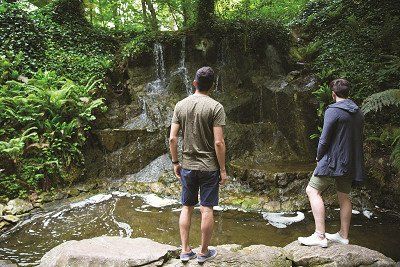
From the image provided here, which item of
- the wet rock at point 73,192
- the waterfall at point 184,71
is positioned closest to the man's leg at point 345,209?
the wet rock at point 73,192

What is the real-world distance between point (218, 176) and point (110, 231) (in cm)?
353

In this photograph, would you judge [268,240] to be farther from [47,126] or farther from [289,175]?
[47,126]

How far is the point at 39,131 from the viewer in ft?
29.3

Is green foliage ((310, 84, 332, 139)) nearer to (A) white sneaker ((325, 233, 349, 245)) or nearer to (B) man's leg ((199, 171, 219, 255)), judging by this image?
(A) white sneaker ((325, 233, 349, 245))

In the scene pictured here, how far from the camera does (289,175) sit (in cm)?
815

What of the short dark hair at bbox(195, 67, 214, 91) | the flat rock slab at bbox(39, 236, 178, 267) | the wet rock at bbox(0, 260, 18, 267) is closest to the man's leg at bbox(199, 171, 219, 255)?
the flat rock slab at bbox(39, 236, 178, 267)

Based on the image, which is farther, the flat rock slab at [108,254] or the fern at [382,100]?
the fern at [382,100]

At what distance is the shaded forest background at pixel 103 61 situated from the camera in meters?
8.29

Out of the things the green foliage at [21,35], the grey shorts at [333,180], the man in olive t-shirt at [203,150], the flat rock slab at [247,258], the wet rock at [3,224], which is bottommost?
the wet rock at [3,224]

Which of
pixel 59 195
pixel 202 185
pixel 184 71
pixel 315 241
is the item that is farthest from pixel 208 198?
pixel 184 71

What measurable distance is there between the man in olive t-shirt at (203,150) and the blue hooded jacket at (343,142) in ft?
4.70

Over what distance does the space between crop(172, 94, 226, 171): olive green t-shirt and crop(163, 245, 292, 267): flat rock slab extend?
117 centimetres

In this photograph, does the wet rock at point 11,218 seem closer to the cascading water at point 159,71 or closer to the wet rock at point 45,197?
the wet rock at point 45,197

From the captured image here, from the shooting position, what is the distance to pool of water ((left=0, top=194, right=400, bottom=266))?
588cm
